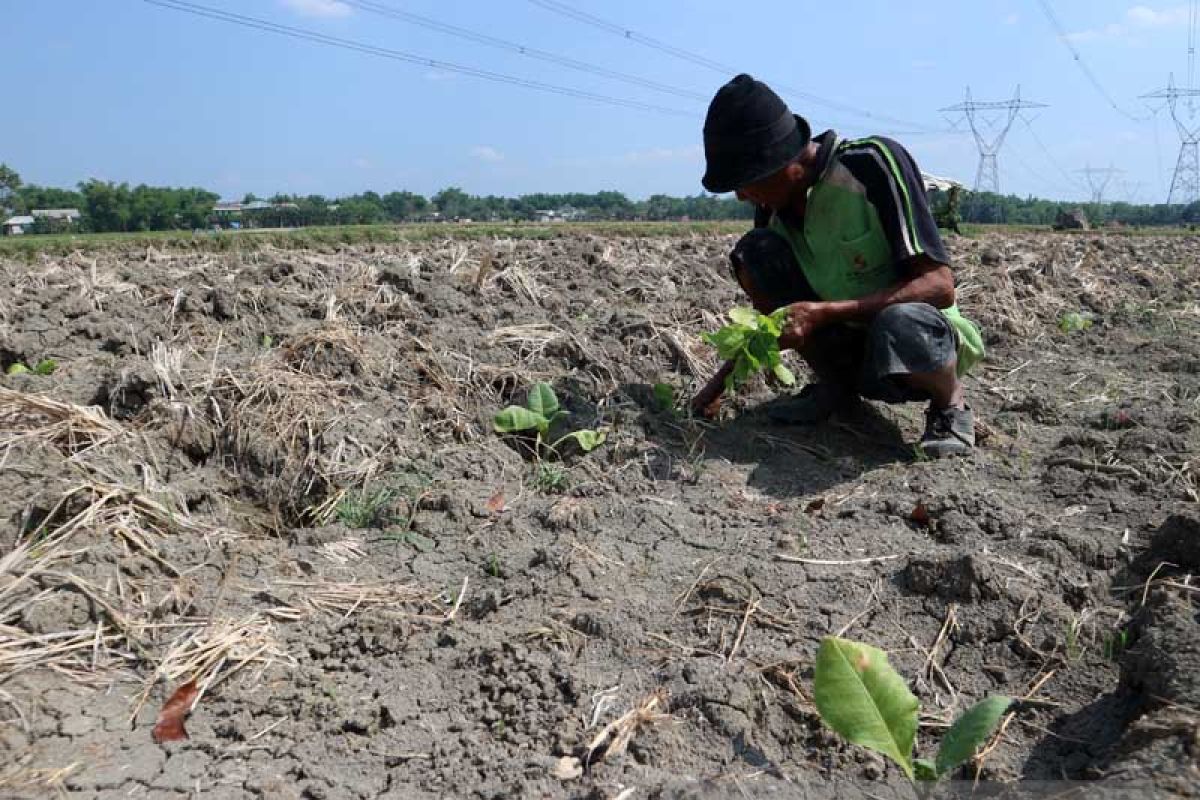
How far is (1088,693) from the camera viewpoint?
1735 millimetres

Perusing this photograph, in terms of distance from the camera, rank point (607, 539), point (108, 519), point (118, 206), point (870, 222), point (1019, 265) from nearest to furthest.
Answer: point (108, 519) → point (607, 539) → point (870, 222) → point (1019, 265) → point (118, 206)

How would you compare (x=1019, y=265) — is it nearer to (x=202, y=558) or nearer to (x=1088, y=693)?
(x=1088, y=693)

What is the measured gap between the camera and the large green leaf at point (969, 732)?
1.42 meters

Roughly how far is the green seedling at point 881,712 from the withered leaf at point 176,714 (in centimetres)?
115

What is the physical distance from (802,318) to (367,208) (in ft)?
112

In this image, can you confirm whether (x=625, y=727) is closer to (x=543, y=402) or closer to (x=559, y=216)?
(x=543, y=402)

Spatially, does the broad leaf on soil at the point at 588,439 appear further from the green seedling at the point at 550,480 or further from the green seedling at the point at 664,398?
the green seedling at the point at 664,398

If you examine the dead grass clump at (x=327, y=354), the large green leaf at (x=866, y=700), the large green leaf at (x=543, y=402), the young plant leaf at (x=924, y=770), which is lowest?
the young plant leaf at (x=924, y=770)

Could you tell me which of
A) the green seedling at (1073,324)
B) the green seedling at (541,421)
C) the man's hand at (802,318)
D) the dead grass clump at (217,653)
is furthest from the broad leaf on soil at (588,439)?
the green seedling at (1073,324)

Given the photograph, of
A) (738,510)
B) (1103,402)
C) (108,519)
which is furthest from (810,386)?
(108,519)

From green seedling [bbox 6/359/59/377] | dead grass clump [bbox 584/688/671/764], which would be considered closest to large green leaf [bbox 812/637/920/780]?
dead grass clump [bbox 584/688/671/764]

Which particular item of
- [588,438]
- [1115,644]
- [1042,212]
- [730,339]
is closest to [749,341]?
[730,339]

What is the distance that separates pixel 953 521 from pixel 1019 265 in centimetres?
565

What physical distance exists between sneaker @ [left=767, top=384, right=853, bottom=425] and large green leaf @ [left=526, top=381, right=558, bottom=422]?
86 centimetres
